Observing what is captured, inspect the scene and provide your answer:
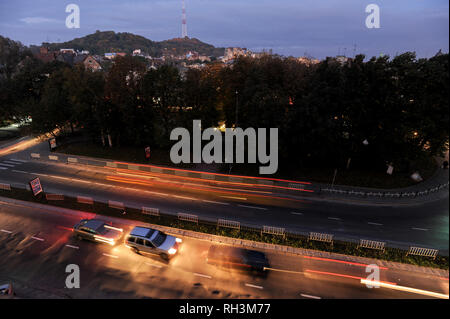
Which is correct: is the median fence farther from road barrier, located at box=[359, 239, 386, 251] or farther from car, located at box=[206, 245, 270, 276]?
car, located at box=[206, 245, 270, 276]

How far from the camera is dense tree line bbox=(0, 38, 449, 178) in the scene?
24250 mm

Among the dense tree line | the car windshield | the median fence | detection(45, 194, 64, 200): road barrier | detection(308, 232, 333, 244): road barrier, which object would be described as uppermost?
the dense tree line

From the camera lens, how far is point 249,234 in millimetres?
17875

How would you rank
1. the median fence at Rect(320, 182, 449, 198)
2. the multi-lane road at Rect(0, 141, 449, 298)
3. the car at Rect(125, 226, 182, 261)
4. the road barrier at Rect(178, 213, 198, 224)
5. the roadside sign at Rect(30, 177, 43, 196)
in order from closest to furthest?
1. the multi-lane road at Rect(0, 141, 449, 298)
2. the car at Rect(125, 226, 182, 261)
3. the road barrier at Rect(178, 213, 198, 224)
4. the roadside sign at Rect(30, 177, 43, 196)
5. the median fence at Rect(320, 182, 449, 198)

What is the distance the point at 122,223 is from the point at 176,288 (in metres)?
8.33

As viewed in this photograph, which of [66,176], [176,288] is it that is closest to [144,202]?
[176,288]

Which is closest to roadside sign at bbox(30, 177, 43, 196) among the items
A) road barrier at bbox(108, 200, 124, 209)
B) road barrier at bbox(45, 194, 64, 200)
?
road barrier at bbox(45, 194, 64, 200)

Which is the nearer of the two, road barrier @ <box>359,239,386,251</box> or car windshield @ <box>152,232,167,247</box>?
car windshield @ <box>152,232,167,247</box>

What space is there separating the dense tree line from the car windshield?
15896mm

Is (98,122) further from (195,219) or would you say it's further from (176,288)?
(176,288)

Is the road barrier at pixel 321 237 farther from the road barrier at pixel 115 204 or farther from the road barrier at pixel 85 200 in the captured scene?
the road barrier at pixel 85 200

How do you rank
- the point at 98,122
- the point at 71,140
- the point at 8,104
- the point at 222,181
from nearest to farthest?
the point at 222,181 → the point at 98,122 → the point at 71,140 → the point at 8,104

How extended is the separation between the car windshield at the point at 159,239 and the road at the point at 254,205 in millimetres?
4832

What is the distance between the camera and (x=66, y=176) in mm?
28266
